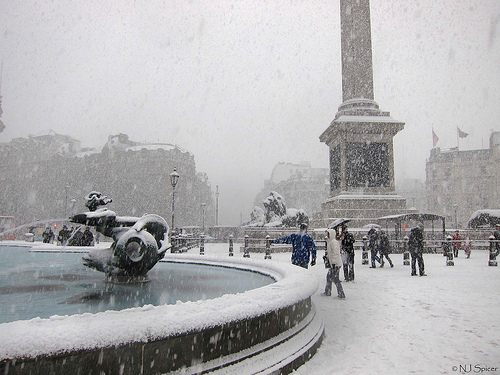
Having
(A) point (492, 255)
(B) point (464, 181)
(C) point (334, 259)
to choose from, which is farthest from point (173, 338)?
(B) point (464, 181)

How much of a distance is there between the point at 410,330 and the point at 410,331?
0.06 m

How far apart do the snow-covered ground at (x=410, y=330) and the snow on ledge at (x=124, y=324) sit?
102cm

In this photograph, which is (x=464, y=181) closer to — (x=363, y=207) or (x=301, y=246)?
→ (x=363, y=207)

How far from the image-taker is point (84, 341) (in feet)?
8.43

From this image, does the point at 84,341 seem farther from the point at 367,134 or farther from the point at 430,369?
the point at 367,134

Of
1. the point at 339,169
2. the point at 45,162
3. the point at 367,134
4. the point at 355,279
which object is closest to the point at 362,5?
the point at 367,134

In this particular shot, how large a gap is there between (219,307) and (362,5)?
32.3 metres

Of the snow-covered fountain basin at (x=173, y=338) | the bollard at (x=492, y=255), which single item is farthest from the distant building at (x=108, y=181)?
the snow-covered fountain basin at (x=173, y=338)

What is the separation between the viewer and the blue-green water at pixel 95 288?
16.4 ft

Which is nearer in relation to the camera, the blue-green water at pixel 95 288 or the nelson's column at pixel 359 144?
the blue-green water at pixel 95 288

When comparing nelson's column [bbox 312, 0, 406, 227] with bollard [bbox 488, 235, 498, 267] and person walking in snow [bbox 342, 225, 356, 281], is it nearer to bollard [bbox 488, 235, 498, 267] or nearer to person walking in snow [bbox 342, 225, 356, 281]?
bollard [bbox 488, 235, 498, 267]

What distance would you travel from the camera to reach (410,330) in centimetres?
555

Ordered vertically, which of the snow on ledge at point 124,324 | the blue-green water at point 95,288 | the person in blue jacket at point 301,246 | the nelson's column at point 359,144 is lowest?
the blue-green water at point 95,288

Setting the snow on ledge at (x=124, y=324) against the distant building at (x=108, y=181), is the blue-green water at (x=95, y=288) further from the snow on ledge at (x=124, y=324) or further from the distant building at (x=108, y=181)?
the distant building at (x=108, y=181)
